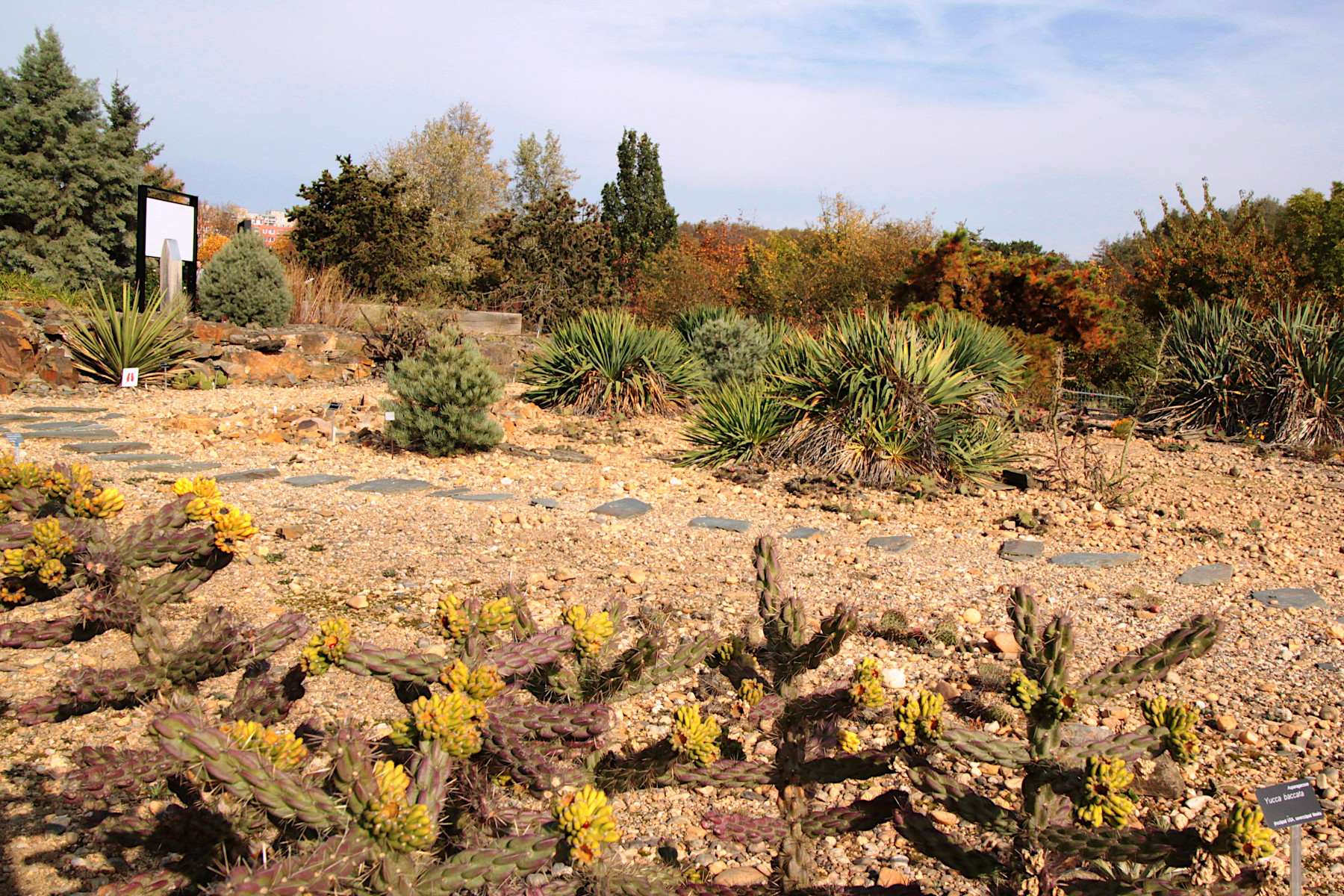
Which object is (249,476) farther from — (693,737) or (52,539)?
(693,737)

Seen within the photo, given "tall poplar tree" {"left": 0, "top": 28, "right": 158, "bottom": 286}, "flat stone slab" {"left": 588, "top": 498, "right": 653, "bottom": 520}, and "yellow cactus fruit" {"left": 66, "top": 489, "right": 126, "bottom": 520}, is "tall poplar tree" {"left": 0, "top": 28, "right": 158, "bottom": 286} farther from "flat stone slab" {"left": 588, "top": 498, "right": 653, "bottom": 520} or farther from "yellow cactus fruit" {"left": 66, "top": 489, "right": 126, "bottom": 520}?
"yellow cactus fruit" {"left": 66, "top": 489, "right": 126, "bottom": 520}

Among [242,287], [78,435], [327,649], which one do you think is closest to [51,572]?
[327,649]

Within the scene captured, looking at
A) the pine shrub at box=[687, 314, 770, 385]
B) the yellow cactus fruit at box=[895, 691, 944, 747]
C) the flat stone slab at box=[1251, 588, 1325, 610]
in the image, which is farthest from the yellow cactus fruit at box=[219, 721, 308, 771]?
the pine shrub at box=[687, 314, 770, 385]

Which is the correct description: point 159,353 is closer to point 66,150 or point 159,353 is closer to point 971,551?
point 971,551

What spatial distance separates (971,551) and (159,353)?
8.65 metres

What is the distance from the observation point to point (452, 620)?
161 centimetres

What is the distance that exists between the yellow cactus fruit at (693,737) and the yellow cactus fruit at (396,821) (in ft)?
1.50

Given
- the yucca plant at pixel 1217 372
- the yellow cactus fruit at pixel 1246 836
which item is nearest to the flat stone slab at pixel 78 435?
the yellow cactus fruit at pixel 1246 836

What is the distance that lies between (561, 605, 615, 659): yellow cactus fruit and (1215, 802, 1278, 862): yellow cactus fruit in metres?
1.08

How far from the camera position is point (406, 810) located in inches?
45.9

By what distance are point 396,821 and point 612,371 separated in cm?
792

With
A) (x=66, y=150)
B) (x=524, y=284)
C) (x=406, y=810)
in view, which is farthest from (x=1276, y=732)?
(x=66, y=150)

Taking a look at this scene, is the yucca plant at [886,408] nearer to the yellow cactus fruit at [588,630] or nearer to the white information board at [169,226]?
the yellow cactus fruit at [588,630]

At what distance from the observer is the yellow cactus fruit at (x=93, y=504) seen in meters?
1.83
